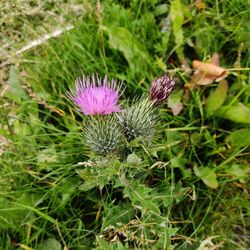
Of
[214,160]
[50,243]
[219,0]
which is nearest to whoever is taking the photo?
[50,243]

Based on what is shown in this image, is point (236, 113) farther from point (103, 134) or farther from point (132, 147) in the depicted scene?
point (103, 134)

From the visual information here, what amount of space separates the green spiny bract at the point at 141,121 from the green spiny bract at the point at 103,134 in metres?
0.05

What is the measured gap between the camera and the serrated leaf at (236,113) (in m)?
2.51

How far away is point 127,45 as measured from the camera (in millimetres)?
2805

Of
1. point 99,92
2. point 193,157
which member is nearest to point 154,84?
point 99,92

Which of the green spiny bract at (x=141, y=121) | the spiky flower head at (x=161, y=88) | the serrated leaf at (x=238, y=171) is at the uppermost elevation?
the spiky flower head at (x=161, y=88)

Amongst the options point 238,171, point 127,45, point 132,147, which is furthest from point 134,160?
point 127,45

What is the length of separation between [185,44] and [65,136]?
98cm

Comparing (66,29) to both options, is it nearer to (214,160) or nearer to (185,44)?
(185,44)

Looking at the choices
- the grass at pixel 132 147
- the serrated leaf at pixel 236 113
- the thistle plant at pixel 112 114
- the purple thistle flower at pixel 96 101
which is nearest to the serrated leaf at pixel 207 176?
the grass at pixel 132 147

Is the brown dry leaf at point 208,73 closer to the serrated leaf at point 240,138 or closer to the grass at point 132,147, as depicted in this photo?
the grass at point 132,147

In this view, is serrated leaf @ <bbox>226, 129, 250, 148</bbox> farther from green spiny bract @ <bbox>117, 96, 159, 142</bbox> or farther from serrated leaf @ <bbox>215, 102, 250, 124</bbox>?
green spiny bract @ <bbox>117, 96, 159, 142</bbox>

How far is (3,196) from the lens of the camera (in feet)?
8.10

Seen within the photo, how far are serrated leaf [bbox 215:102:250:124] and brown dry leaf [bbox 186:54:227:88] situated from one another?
182 mm
